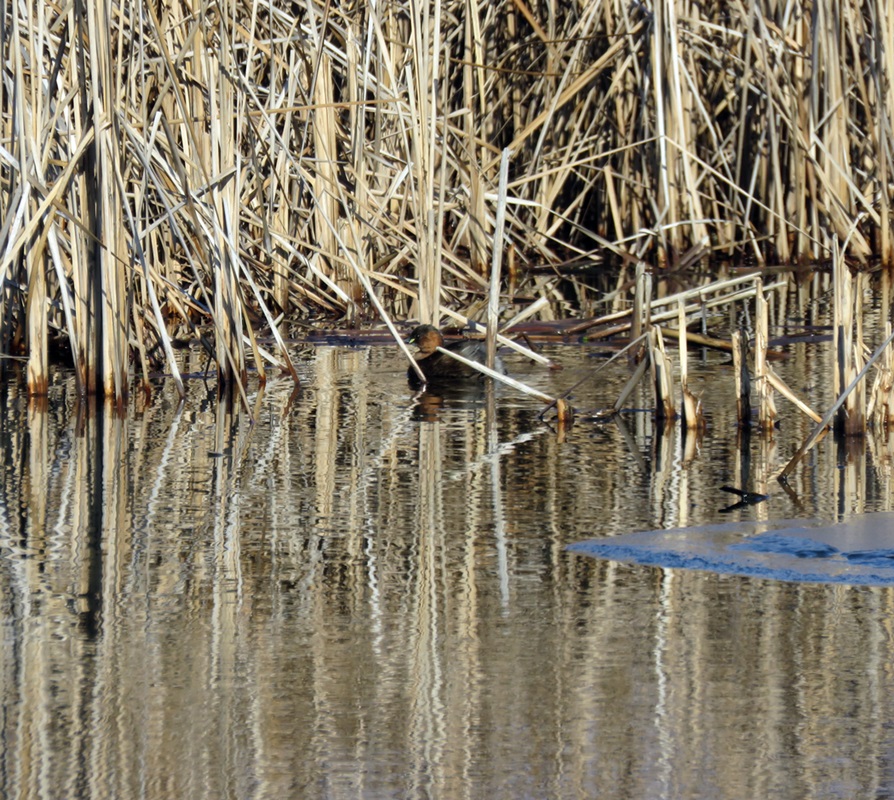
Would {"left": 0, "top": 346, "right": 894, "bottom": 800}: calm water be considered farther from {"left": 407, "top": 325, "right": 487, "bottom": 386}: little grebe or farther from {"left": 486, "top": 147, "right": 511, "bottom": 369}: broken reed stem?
{"left": 407, "top": 325, "right": 487, "bottom": 386}: little grebe

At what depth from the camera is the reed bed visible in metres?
5.59

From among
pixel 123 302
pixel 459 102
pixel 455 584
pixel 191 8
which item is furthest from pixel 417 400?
pixel 459 102

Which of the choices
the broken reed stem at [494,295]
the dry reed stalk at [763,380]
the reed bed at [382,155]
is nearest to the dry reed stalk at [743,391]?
the dry reed stalk at [763,380]

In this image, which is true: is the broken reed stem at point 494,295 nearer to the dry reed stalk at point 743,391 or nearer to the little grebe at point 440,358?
the little grebe at point 440,358

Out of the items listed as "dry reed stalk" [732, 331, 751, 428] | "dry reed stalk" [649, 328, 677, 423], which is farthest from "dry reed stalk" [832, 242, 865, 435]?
"dry reed stalk" [649, 328, 677, 423]

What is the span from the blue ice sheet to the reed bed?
2.43 metres

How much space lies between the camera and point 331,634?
303 centimetres

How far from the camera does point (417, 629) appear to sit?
3072mm

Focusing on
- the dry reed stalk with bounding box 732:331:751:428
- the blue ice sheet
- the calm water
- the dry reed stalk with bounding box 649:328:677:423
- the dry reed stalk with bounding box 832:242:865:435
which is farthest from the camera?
the dry reed stalk with bounding box 649:328:677:423

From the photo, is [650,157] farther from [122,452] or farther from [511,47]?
[122,452]

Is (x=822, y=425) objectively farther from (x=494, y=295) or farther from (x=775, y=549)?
(x=494, y=295)

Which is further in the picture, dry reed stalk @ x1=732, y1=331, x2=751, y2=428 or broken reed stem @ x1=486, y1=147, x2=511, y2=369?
broken reed stem @ x1=486, y1=147, x2=511, y2=369

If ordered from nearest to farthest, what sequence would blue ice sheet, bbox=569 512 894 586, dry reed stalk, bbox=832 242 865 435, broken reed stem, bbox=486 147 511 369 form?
blue ice sheet, bbox=569 512 894 586
dry reed stalk, bbox=832 242 865 435
broken reed stem, bbox=486 147 511 369

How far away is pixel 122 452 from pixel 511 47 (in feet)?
19.8
